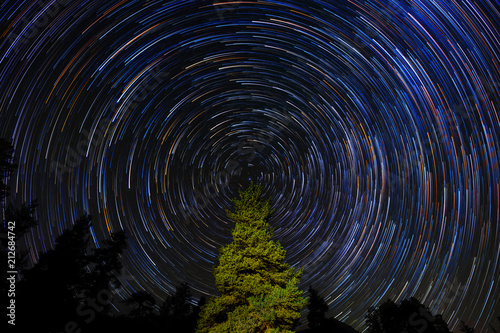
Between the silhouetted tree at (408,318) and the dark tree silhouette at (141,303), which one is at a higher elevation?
the dark tree silhouette at (141,303)

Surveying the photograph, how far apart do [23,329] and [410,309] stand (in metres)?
36.6

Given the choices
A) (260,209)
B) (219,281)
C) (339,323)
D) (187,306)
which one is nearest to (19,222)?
(219,281)

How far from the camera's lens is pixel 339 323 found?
5412 cm

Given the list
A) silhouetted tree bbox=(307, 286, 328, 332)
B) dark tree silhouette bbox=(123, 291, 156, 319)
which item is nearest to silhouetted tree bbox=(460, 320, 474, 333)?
silhouetted tree bbox=(307, 286, 328, 332)

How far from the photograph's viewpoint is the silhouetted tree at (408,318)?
100 feet

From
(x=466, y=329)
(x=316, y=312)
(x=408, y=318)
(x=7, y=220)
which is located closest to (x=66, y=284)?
(x=7, y=220)

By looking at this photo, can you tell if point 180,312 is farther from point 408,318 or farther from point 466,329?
point 466,329

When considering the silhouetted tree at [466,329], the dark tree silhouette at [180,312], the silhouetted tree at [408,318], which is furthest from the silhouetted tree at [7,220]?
the silhouetted tree at [466,329]

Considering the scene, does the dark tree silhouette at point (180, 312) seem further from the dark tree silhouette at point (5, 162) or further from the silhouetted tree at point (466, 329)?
the silhouetted tree at point (466, 329)

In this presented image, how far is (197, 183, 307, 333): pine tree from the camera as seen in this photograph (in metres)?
12.4

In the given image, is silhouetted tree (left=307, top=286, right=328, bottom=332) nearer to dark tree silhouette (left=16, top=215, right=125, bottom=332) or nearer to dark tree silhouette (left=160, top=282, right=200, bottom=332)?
dark tree silhouette (left=160, top=282, right=200, bottom=332)

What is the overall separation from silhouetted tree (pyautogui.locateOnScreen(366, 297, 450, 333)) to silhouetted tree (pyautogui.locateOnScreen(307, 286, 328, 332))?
7200 mm

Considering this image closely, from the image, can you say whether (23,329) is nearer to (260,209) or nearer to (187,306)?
(260,209)

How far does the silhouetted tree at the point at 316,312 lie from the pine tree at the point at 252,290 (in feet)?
83.7
